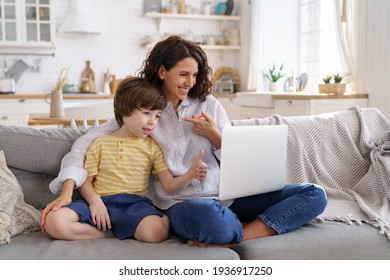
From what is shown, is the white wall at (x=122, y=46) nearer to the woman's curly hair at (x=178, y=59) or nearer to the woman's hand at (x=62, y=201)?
the woman's curly hair at (x=178, y=59)

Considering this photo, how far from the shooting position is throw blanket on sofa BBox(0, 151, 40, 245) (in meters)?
1.72

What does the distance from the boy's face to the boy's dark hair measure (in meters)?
0.02

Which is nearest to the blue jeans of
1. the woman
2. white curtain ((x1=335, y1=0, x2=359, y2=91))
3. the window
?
the woman

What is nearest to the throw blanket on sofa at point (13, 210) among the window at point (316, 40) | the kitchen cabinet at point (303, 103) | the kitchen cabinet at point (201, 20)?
the kitchen cabinet at point (303, 103)

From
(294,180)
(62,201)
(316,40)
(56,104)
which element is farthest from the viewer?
(316,40)

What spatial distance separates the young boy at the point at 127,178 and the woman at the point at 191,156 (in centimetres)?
4

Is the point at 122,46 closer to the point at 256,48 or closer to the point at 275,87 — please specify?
the point at 256,48

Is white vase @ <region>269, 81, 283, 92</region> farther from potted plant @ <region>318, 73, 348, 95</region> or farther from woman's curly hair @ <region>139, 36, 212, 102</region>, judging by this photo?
woman's curly hair @ <region>139, 36, 212, 102</region>

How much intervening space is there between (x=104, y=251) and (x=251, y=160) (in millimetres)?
594

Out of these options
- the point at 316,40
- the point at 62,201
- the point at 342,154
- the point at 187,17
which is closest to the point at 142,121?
the point at 62,201

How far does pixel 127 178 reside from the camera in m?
1.88

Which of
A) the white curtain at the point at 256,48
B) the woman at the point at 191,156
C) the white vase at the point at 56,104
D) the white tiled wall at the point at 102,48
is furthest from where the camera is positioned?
the white tiled wall at the point at 102,48

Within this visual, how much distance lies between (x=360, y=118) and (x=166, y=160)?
114 cm

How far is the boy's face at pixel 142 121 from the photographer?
6.07 ft
